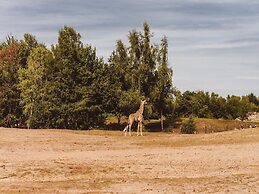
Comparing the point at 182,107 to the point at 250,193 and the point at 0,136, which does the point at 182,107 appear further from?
the point at 250,193

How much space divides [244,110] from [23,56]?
1708 inches

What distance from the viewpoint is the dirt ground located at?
1592cm

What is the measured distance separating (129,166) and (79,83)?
34.8 metres

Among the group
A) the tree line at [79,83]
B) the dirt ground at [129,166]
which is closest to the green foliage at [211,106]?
the tree line at [79,83]

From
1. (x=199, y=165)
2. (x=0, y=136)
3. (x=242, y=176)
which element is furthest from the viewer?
(x=0, y=136)

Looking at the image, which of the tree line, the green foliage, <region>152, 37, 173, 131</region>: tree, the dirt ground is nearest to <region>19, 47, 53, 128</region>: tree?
the tree line

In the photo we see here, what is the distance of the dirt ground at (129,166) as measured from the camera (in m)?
Answer: 15.9

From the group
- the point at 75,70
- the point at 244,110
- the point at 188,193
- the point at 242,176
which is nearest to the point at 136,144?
the point at 242,176

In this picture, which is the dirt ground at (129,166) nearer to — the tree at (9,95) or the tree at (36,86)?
the tree at (36,86)

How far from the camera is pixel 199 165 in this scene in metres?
21.3

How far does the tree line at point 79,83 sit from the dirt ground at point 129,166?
21.4 m

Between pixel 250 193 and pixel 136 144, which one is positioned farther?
pixel 136 144

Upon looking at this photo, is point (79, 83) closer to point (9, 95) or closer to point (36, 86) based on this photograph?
point (36, 86)

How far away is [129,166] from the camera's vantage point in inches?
822
